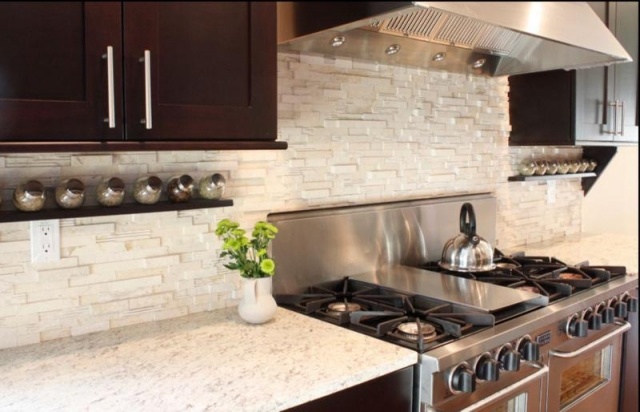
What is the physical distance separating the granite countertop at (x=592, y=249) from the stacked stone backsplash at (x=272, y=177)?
20 centimetres

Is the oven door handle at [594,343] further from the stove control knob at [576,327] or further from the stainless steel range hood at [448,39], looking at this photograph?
the stainless steel range hood at [448,39]

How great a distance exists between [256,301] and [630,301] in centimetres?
164

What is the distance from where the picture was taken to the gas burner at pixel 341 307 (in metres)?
1.91

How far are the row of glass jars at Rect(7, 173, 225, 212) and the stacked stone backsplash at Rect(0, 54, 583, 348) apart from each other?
79mm

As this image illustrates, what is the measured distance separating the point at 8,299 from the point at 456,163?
201 cm

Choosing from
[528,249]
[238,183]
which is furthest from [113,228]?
[528,249]

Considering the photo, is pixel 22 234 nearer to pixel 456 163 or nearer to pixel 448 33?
pixel 448 33

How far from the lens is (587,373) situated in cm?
235

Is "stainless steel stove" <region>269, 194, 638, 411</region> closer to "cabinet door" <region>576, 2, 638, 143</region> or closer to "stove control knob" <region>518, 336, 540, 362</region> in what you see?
"stove control knob" <region>518, 336, 540, 362</region>

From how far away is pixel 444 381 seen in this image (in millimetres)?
1574

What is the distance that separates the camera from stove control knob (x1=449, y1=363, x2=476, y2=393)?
1.57 meters

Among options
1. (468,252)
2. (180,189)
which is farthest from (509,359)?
(180,189)

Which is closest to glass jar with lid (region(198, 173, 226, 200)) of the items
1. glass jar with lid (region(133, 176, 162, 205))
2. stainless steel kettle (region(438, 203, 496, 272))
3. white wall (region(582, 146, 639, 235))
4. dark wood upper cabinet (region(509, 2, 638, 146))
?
glass jar with lid (region(133, 176, 162, 205))

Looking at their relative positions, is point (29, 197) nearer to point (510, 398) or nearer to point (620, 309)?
point (510, 398)
